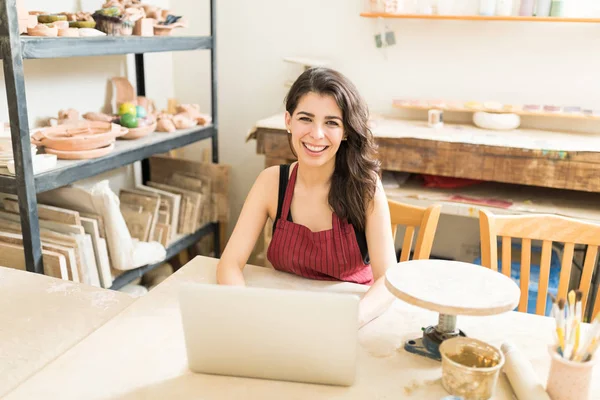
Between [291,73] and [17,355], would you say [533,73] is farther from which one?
[17,355]

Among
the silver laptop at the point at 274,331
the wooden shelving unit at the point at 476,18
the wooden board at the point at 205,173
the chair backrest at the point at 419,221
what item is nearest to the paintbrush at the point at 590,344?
the silver laptop at the point at 274,331

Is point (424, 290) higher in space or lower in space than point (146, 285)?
higher

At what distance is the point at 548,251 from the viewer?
160 centimetres

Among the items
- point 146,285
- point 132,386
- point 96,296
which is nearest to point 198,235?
point 146,285

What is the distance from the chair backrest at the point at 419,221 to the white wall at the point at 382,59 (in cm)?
130

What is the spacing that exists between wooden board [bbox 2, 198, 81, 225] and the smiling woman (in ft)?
2.76

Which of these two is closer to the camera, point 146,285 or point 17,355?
point 17,355

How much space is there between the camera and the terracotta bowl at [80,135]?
206 centimetres

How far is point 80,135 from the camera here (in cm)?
215

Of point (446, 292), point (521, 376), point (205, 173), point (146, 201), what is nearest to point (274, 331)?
point (446, 292)

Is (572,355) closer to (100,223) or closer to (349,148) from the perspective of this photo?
(349,148)

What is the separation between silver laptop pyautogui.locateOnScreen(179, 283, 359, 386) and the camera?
976 mm

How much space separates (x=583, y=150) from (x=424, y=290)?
1.48m

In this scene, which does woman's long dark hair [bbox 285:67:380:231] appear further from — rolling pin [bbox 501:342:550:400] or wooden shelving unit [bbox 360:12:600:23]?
wooden shelving unit [bbox 360:12:600:23]
